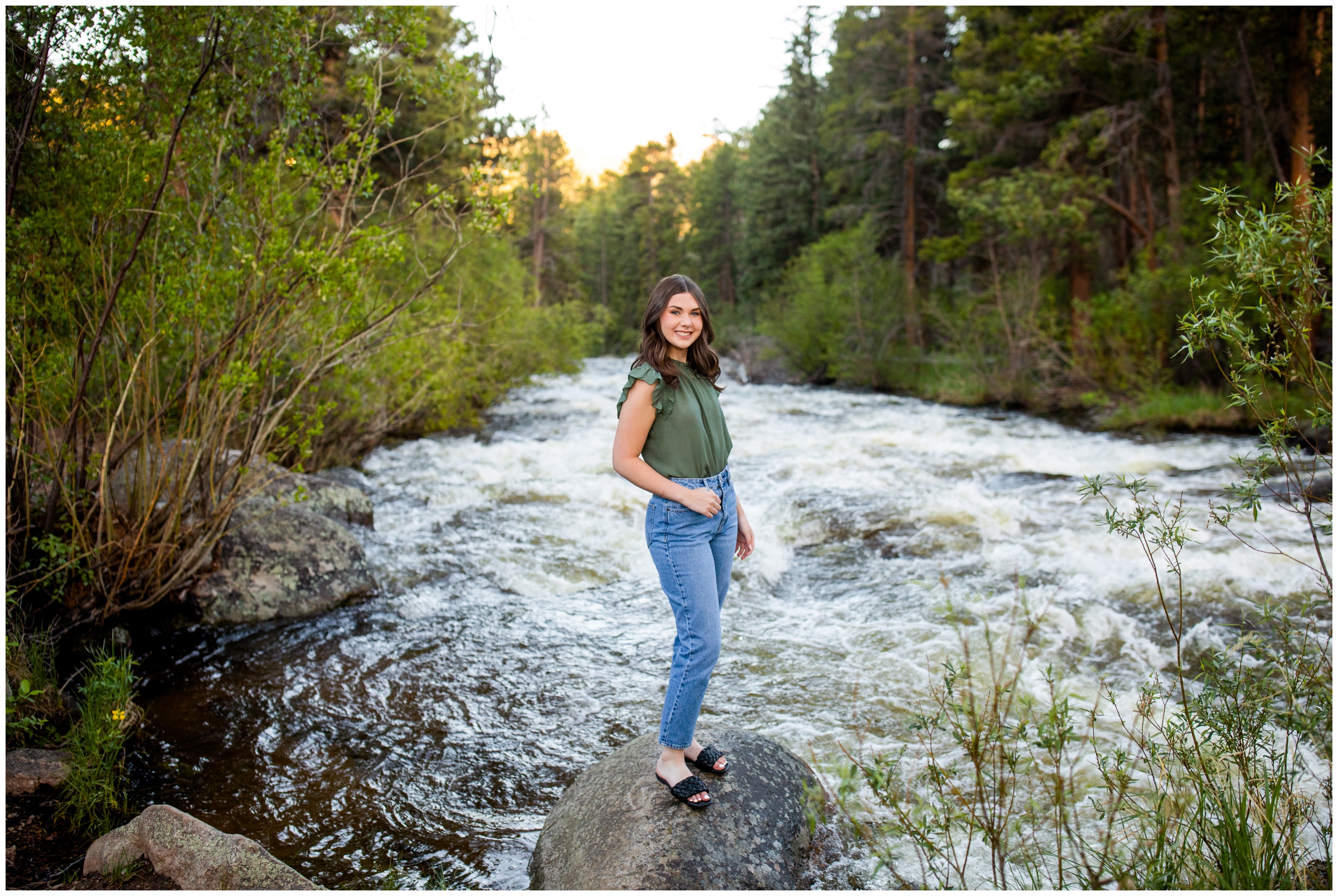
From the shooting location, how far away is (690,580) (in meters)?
3.04

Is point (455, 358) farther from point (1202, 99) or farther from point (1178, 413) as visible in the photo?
point (1202, 99)

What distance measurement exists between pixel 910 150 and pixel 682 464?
26.3 metres

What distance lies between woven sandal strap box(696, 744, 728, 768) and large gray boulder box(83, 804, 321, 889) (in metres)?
1.56

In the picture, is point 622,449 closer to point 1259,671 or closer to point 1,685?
point 1,685

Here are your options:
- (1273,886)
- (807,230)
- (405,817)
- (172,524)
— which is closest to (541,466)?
(172,524)

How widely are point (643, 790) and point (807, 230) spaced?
3814 cm

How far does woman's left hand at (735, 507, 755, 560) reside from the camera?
3.44m

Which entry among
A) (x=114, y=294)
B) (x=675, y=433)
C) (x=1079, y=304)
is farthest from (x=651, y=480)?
(x=1079, y=304)

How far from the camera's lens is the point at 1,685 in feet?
10.3

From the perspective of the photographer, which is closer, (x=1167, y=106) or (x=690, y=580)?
(x=690, y=580)

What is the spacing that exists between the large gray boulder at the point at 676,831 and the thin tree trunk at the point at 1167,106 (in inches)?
667

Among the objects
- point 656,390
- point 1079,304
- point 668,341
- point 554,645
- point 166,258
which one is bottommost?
point 554,645

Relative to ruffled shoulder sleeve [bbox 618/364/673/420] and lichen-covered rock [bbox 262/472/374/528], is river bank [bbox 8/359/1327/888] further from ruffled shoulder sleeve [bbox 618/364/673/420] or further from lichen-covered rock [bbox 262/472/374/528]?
ruffled shoulder sleeve [bbox 618/364/673/420]

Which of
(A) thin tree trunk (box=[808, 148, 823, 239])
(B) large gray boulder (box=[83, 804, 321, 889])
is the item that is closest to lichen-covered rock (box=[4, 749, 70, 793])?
(B) large gray boulder (box=[83, 804, 321, 889])
